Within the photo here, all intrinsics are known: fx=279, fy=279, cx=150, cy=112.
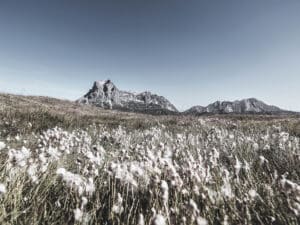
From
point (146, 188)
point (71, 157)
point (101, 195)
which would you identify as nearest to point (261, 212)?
point (146, 188)

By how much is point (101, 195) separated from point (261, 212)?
1722 mm

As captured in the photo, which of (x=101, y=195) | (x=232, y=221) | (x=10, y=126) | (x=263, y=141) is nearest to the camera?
(x=232, y=221)

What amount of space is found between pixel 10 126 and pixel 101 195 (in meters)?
7.97

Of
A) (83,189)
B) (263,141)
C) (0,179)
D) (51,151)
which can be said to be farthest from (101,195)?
(263,141)

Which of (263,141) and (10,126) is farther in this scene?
(10,126)

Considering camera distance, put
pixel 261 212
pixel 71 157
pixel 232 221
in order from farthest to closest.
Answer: pixel 71 157
pixel 261 212
pixel 232 221

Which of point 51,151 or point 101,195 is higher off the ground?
point 51,151

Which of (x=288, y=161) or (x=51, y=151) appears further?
(x=288, y=161)

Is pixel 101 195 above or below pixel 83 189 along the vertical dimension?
below

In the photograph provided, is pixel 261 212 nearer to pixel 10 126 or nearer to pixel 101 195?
pixel 101 195

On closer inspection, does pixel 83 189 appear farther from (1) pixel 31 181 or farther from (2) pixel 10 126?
(2) pixel 10 126

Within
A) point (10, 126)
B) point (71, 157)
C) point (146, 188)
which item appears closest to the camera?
point (146, 188)

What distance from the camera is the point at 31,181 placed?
122 inches

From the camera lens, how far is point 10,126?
988cm
